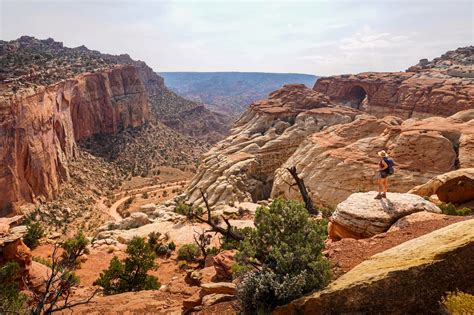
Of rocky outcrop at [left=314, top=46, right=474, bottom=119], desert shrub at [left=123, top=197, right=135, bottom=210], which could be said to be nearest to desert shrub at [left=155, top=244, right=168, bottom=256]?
desert shrub at [left=123, top=197, right=135, bottom=210]

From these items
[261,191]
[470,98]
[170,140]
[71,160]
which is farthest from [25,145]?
[470,98]

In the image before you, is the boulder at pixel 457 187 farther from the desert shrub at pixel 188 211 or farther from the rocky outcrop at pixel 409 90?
the rocky outcrop at pixel 409 90

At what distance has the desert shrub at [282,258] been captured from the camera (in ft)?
26.8

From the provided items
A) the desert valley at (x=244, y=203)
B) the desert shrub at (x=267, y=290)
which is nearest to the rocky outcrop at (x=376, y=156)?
the desert valley at (x=244, y=203)

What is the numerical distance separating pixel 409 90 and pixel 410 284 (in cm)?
7026

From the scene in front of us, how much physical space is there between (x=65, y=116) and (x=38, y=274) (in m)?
46.6

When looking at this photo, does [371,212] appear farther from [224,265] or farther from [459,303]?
[459,303]

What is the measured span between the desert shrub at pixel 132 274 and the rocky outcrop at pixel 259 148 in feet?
57.7

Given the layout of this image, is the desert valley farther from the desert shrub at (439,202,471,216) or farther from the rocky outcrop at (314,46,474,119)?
the rocky outcrop at (314,46,474,119)

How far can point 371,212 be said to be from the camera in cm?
1327

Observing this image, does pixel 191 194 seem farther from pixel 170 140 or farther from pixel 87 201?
pixel 170 140

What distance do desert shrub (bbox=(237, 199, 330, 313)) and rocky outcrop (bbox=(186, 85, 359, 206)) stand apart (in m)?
25.9

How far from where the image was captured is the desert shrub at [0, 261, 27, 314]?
1095 centimetres

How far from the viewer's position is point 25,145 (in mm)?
40094
